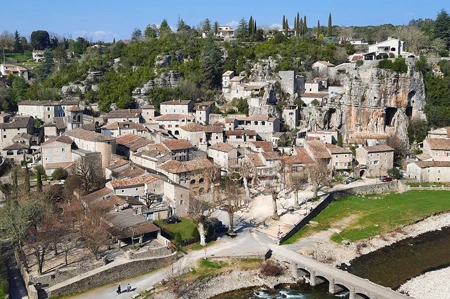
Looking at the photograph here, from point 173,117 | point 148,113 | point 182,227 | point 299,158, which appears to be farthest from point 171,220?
point 148,113

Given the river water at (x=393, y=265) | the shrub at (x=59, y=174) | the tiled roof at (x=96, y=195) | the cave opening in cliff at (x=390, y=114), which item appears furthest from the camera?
the cave opening in cliff at (x=390, y=114)

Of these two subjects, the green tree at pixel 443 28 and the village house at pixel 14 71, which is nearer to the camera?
the green tree at pixel 443 28

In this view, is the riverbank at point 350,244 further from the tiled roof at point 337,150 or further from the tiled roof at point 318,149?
the tiled roof at point 337,150

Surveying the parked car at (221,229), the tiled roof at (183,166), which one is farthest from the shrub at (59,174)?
the parked car at (221,229)

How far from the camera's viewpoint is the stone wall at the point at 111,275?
86.2 ft

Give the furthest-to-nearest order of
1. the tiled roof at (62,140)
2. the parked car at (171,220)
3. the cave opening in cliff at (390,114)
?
1. the cave opening in cliff at (390,114)
2. the tiled roof at (62,140)
3. the parked car at (171,220)

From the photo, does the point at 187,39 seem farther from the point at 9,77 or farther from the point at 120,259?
the point at 120,259

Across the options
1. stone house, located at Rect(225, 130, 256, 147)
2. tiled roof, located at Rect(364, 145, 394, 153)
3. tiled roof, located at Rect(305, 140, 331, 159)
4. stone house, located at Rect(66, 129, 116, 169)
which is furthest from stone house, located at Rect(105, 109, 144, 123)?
tiled roof, located at Rect(364, 145, 394, 153)

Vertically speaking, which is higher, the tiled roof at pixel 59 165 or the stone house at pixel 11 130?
the stone house at pixel 11 130

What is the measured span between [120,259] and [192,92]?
140 feet

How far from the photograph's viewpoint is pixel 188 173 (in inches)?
1666

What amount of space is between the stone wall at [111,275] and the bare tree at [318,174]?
61.1 ft

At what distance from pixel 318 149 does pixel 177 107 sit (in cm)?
2199

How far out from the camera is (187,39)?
277 ft
